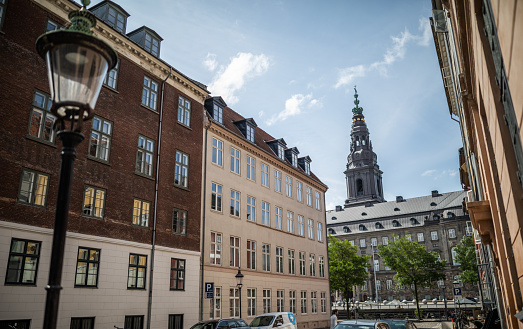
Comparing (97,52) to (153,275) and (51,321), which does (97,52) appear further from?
(153,275)

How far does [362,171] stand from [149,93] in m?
106

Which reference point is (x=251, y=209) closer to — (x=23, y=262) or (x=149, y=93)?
(x=149, y=93)

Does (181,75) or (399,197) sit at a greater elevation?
(399,197)

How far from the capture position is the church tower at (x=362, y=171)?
12012 centimetres

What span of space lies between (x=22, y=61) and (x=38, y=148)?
3.72 metres

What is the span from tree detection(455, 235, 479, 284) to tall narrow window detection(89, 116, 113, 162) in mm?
56538

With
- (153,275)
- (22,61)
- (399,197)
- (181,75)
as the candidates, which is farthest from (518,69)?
(399,197)

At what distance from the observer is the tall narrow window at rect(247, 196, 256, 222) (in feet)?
106

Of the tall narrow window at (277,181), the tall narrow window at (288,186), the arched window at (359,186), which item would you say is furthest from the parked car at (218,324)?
the arched window at (359,186)

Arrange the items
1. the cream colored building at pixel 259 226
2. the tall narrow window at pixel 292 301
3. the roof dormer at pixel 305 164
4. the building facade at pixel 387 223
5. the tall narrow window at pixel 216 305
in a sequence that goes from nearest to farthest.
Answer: the tall narrow window at pixel 216 305
the cream colored building at pixel 259 226
the tall narrow window at pixel 292 301
the roof dormer at pixel 305 164
the building facade at pixel 387 223

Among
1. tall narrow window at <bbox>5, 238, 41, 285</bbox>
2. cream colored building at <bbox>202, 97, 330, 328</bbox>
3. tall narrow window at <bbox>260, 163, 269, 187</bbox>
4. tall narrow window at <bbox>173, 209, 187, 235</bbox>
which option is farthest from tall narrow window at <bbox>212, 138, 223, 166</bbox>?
tall narrow window at <bbox>5, 238, 41, 285</bbox>

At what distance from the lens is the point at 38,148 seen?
17125 mm

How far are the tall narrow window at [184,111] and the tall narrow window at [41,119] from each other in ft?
28.3

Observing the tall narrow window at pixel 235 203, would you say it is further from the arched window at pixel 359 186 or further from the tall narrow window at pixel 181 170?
the arched window at pixel 359 186
